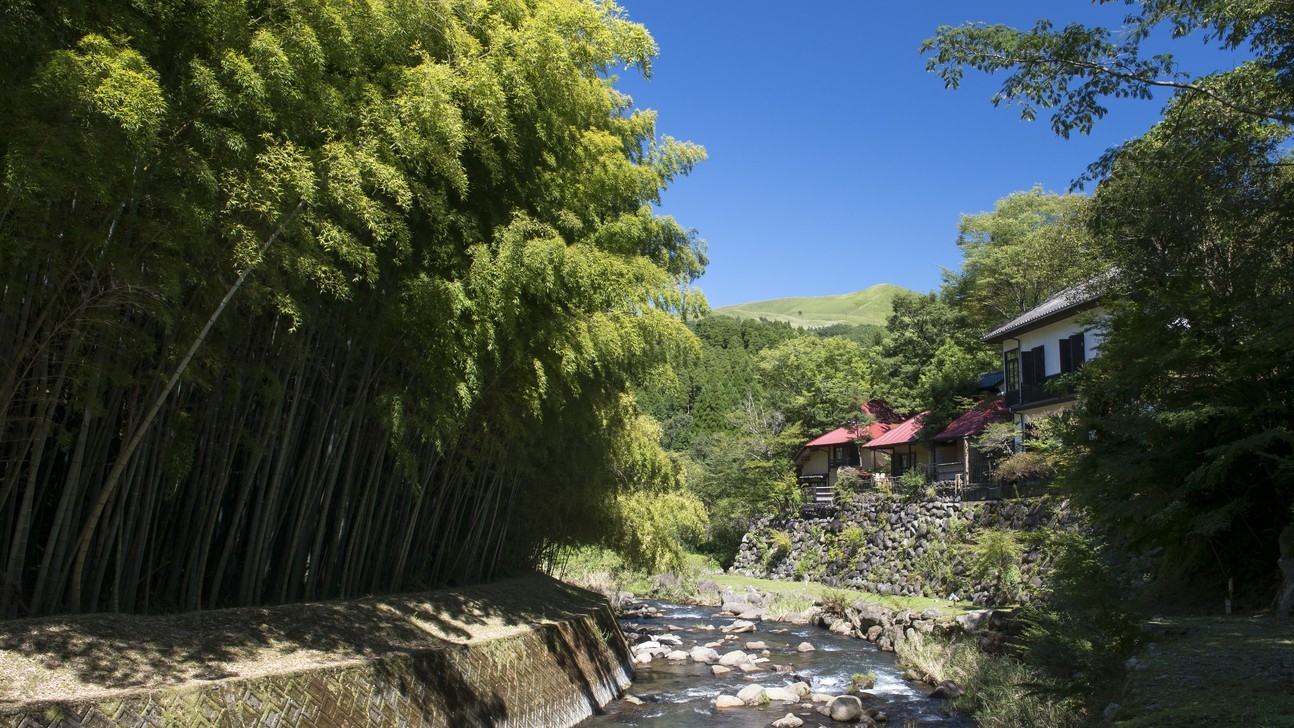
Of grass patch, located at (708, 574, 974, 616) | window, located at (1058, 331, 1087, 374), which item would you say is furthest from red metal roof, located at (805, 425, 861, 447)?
window, located at (1058, 331, 1087, 374)

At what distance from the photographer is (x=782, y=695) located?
406 inches

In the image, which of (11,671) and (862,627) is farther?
(862,627)

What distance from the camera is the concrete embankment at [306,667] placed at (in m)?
4.15

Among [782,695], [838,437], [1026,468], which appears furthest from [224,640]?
[838,437]

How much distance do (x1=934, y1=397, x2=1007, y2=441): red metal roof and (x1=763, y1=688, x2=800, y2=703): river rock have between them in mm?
14194

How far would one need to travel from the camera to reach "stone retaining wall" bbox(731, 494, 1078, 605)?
57.1 feet

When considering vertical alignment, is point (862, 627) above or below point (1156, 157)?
below

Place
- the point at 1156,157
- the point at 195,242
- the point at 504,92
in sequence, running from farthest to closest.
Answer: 1. the point at 1156,157
2. the point at 504,92
3. the point at 195,242

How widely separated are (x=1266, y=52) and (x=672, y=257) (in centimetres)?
655

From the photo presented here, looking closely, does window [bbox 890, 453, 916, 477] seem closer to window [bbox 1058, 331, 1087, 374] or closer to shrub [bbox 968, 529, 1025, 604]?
window [bbox 1058, 331, 1087, 374]

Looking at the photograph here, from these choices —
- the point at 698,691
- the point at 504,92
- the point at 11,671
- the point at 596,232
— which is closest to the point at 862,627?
the point at 698,691

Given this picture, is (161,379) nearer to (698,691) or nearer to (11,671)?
(11,671)

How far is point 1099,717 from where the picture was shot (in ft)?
19.6

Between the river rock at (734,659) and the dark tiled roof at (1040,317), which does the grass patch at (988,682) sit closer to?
the river rock at (734,659)
